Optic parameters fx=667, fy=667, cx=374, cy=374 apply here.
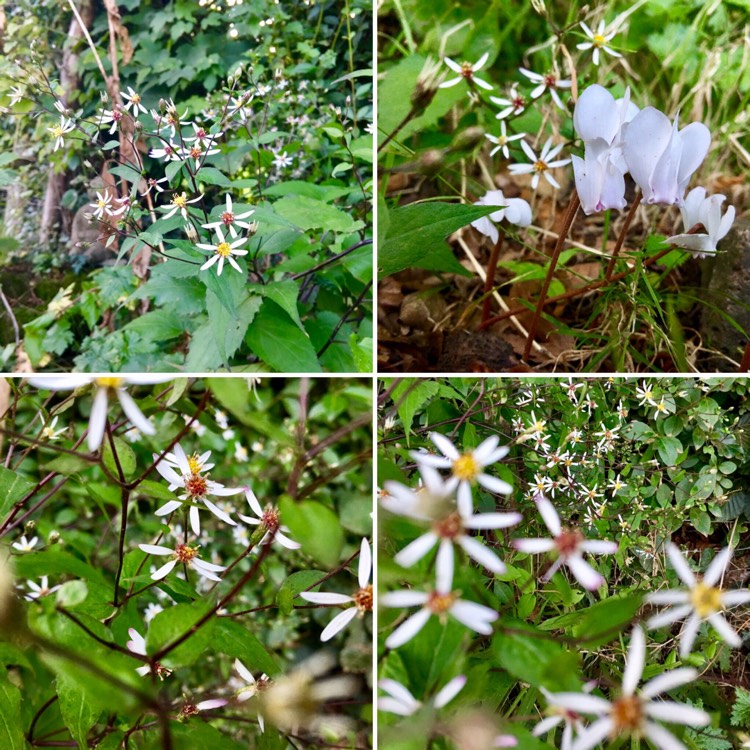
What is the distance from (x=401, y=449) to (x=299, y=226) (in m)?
0.29

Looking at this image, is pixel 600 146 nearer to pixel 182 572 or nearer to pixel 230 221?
pixel 230 221

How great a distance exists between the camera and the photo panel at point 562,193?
617mm

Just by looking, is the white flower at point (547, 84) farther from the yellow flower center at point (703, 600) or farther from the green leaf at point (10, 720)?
the green leaf at point (10, 720)

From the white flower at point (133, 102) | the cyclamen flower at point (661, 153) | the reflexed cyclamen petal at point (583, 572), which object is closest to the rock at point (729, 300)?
the cyclamen flower at point (661, 153)

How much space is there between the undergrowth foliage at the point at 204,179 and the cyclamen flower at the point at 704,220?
1.05 ft

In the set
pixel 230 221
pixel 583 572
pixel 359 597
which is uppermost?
Result: pixel 230 221

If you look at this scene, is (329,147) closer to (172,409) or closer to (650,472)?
(172,409)


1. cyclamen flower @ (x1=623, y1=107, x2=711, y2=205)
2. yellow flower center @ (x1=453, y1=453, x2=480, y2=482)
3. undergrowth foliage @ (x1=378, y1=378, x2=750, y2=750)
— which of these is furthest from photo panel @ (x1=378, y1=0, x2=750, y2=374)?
yellow flower center @ (x1=453, y1=453, x2=480, y2=482)

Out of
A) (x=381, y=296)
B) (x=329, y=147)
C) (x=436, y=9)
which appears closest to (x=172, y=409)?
(x=381, y=296)

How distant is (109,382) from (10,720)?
26 centimetres

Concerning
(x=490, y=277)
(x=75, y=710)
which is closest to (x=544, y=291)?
(x=490, y=277)

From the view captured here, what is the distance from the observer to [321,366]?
0.76m

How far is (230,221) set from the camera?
68cm

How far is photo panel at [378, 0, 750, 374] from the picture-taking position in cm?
62
